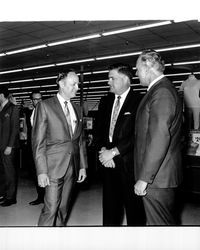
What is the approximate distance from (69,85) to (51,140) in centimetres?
51

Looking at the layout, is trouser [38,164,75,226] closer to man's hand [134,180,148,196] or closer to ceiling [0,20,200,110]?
man's hand [134,180,148,196]

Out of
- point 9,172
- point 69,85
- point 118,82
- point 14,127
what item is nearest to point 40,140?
point 69,85

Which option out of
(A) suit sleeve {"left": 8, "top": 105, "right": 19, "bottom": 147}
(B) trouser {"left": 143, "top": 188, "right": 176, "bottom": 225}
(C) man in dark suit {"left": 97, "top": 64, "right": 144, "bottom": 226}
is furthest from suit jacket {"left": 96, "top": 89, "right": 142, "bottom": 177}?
(A) suit sleeve {"left": 8, "top": 105, "right": 19, "bottom": 147}

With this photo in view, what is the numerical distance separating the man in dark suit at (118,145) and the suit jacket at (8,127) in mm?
1744

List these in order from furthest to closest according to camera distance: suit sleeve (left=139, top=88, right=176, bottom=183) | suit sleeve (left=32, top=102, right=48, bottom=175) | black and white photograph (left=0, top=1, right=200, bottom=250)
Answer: suit sleeve (left=32, top=102, right=48, bottom=175) < black and white photograph (left=0, top=1, right=200, bottom=250) < suit sleeve (left=139, top=88, right=176, bottom=183)

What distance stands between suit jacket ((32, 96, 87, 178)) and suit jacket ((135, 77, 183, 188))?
0.62m

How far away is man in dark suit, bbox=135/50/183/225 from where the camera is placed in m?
1.92

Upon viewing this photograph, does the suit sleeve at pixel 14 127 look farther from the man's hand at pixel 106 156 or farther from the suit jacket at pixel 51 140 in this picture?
the man's hand at pixel 106 156

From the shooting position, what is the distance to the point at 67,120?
2.42 m

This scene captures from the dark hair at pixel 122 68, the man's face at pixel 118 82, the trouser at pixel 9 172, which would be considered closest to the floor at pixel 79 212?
the trouser at pixel 9 172

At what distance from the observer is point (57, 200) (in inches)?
90.7

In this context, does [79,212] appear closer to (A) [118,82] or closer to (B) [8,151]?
(B) [8,151]
